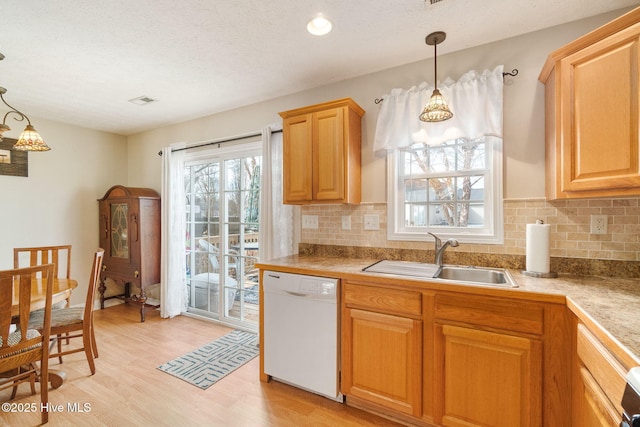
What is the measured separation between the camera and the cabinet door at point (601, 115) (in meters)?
1.31

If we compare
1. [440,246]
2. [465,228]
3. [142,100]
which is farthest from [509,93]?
[142,100]

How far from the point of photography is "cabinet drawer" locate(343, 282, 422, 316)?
5.36ft

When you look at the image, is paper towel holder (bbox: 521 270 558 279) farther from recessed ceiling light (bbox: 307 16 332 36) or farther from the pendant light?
recessed ceiling light (bbox: 307 16 332 36)

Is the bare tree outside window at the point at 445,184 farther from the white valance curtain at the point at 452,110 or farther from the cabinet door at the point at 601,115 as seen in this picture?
the cabinet door at the point at 601,115

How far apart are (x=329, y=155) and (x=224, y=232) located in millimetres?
1780

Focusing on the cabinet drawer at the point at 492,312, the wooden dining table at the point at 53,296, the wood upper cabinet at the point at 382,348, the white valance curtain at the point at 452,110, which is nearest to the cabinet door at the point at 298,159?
the white valance curtain at the point at 452,110

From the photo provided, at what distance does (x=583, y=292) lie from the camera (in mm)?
1347

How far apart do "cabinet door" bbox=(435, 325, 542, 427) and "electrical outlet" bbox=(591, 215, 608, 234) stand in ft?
2.87

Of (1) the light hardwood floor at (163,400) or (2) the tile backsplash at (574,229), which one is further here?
(1) the light hardwood floor at (163,400)

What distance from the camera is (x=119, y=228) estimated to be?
12.3 ft

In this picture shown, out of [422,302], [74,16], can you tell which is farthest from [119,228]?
[422,302]

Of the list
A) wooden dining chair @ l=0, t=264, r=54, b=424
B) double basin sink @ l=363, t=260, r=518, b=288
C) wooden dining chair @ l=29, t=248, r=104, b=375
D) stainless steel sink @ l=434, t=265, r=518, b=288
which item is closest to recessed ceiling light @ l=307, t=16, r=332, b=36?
double basin sink @ l=363, t=260, r=518, b=288

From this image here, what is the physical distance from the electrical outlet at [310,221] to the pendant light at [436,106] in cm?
131

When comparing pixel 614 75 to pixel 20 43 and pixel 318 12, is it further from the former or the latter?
pixel 20 43
